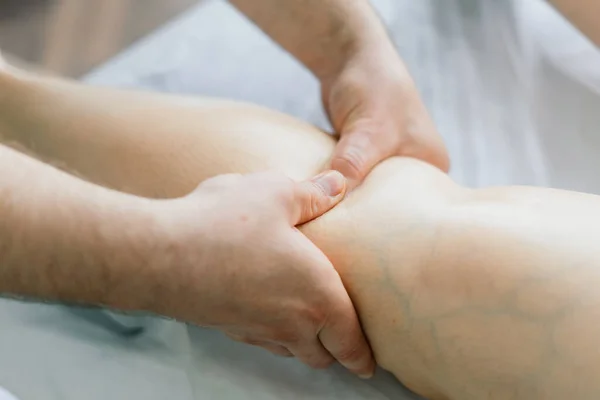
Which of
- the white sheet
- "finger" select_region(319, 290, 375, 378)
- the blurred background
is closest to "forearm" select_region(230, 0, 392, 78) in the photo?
the white sheet

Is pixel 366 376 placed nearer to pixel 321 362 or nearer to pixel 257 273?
pixel 321 362

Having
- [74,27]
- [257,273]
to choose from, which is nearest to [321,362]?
[257,273]

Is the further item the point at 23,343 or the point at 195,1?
the point at 195,1

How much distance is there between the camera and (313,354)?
727 mm

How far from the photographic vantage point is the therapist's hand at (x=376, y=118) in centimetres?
81

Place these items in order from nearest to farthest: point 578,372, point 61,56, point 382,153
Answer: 1. point 578,372
2. point 382,153
3. point 61,56

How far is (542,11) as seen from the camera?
1.15 meters

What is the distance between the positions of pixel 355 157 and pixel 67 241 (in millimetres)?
327

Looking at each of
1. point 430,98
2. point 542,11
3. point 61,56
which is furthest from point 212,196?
point 61,56

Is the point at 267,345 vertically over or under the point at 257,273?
under

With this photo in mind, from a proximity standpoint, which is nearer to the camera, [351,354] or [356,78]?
[351,354]

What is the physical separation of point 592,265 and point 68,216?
0.47m

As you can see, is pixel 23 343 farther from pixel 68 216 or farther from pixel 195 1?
pixel 195 1

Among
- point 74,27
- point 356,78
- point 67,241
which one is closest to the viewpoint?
point 67,241
